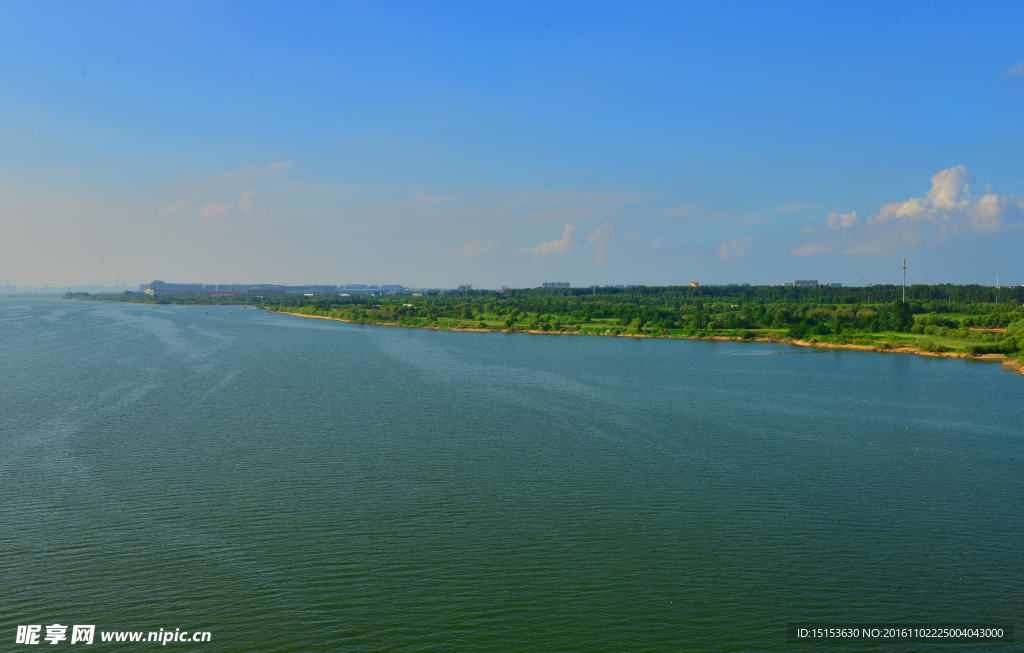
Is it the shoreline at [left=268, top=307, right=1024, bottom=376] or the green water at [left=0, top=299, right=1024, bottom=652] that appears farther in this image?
the shoreline at [left=268, top=307, right=1024, bottom=376]

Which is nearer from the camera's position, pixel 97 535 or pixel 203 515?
pixel 97 535

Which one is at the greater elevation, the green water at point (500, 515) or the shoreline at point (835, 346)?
the shoreline at point (835, 346)

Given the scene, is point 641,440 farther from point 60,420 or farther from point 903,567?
point 60,420

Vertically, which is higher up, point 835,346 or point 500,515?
point 835,346

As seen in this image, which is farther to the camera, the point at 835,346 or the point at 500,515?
the point at 835,346

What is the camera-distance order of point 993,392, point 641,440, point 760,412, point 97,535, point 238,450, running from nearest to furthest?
point 97,535, point 238,450, point 641,440, point 760,412, point 993,392

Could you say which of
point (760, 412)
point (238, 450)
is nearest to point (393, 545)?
point (238, 450)

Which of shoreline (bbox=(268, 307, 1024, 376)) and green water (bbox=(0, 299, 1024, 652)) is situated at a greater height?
shoreline (bbox=(268, 307, 1024, 376))

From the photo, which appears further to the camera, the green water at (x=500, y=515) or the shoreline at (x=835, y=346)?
the shoreline at (x=835, y=346)
